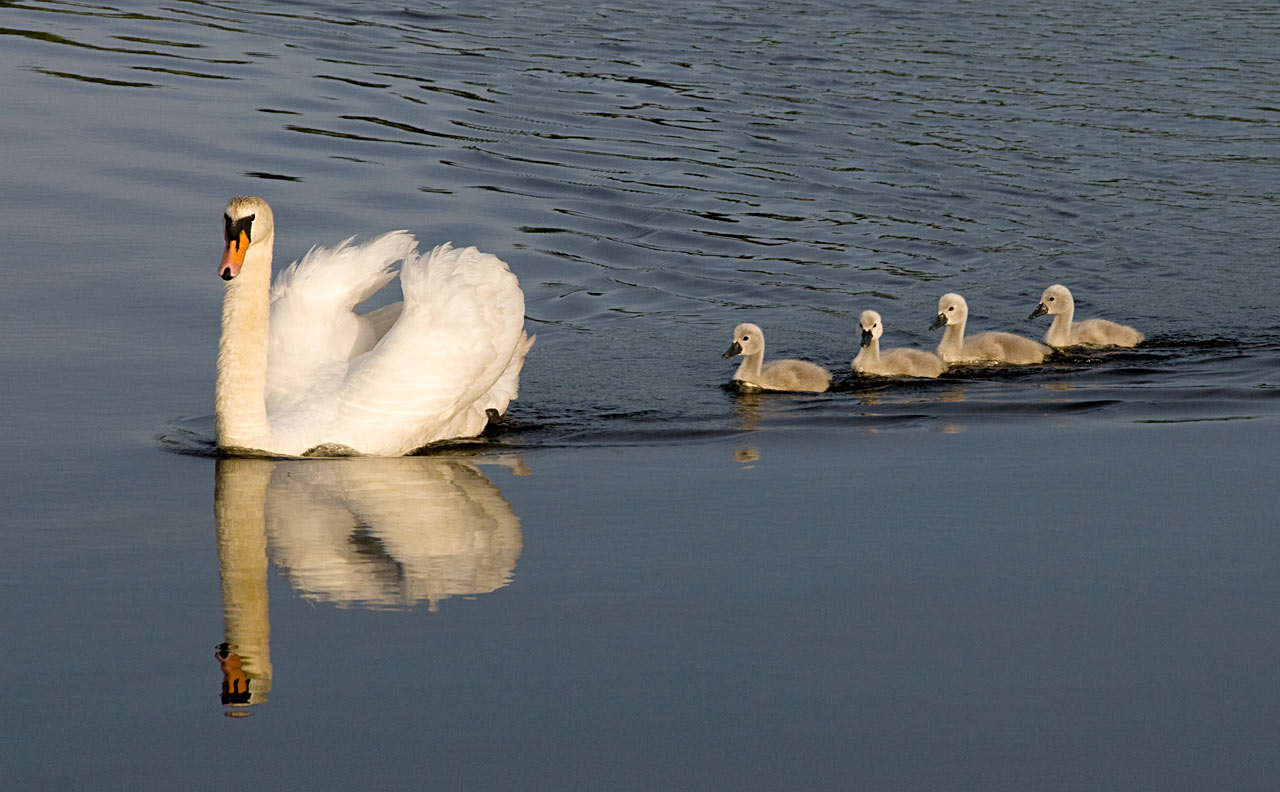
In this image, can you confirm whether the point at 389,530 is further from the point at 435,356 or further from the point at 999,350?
the point at 999,350

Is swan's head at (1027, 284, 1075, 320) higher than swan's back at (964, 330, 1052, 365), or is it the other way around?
swan's head at (1027, 284, 1075, 320)

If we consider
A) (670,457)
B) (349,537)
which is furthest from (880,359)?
(349,537)

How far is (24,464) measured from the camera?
875 cm

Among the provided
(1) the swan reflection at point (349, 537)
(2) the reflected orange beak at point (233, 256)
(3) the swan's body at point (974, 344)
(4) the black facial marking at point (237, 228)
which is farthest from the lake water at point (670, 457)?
(4) the black facial marking at point (237, 228)

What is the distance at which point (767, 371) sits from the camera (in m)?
11.4

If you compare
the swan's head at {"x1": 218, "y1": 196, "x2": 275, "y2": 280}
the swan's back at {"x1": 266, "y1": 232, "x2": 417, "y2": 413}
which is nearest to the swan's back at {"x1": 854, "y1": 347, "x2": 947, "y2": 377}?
the swan's back at {"x1": 266, "y1": 232, "x2": 417, "y2": 413}

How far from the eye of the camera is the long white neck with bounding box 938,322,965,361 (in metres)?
12.2

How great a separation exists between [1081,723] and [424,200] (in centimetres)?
1058

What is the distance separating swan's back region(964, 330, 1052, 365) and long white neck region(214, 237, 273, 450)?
4.94 m

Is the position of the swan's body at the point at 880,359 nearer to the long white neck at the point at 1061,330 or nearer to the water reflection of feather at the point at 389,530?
the long white neck at the point at 1061,330

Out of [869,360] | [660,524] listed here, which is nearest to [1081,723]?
[660,524]

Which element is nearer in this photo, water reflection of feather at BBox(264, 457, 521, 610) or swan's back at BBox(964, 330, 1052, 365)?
water reflection of feather at BBox(264, 457, 521, 610)

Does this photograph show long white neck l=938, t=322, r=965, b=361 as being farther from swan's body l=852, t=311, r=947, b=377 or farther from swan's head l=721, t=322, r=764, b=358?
swan's head l=721, t=322, r=764, b=358

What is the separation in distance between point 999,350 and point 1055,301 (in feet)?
Result: 2.90
